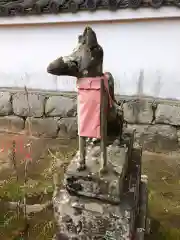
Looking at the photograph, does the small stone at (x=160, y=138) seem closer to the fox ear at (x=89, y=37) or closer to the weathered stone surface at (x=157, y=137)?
the weathered stone surface at (x=157, y=137)

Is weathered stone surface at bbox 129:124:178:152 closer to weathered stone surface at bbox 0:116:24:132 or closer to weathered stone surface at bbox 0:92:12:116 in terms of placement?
weathered stone surface at bbox 0:116:24:132

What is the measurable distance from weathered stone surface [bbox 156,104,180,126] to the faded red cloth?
335 centimetres

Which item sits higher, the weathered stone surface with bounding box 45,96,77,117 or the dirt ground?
the weathered stone surface with bounding box 45,96,77,117

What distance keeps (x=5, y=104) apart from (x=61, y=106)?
1203mm

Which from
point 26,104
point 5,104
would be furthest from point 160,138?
point 5,104

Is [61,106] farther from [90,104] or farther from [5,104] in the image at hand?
[90,104]

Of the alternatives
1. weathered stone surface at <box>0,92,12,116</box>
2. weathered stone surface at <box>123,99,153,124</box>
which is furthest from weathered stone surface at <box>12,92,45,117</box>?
weathered stone surface at <box>123,99,153,124</box>

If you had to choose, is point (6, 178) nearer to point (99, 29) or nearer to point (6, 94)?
point (6, 94)

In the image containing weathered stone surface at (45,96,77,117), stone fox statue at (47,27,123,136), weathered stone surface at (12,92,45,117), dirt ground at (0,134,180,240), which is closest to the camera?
stone fox statue at (47,27,123,136)

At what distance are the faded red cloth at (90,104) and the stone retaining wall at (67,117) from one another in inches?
133

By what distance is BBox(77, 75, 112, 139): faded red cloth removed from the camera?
1866 mm

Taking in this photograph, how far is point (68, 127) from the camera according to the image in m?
5.72

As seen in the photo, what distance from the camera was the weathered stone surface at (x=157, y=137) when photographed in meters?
5.21

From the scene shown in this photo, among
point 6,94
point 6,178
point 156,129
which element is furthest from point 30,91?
point 156,129
